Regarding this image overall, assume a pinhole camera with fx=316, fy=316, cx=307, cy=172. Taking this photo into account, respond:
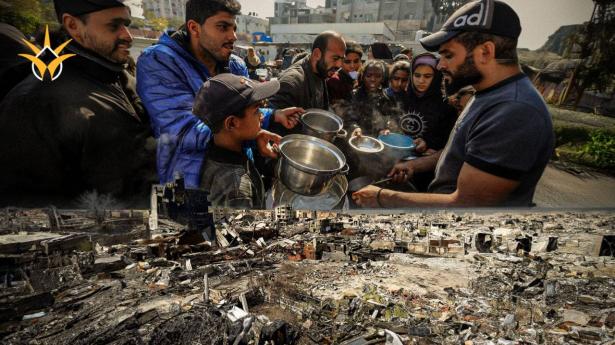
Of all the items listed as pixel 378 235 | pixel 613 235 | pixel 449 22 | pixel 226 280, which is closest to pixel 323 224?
pixel 378 235

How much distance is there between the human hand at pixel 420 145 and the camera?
3021mm

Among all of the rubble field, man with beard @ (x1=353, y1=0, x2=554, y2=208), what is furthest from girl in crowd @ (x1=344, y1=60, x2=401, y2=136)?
the rubble field

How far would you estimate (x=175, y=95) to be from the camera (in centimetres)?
257

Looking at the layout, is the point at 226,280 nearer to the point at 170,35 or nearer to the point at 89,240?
the point at 89,240

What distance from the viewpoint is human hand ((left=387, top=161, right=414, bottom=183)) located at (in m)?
3.06

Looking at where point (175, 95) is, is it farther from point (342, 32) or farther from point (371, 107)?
point (371, 107)

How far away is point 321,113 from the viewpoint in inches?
115

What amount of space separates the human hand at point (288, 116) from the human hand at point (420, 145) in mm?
1140

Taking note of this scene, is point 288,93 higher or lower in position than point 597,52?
lower

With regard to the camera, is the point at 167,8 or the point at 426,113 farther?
the point at 426,113

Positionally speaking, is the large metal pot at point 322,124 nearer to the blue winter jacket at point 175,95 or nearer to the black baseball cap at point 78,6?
the blue winter jacket at point 175,95

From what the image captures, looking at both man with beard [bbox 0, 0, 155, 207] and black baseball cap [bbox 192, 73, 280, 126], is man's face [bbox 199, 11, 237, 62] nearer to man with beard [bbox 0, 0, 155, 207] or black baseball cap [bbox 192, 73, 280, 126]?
black baseball cap [bbox 192, 73, 280, 126]

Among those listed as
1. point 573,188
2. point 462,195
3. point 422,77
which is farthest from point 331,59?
point 573,188

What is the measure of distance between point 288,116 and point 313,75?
43cm
